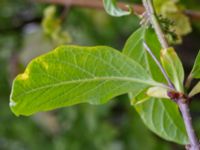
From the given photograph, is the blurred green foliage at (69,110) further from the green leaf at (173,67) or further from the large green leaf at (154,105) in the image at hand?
the green leaf at (173,67)

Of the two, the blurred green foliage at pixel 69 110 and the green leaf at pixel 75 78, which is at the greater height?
the green leaf at pixel 75 78

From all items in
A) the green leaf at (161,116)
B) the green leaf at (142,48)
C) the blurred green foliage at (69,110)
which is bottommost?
the blurred green foliage at (69,110)

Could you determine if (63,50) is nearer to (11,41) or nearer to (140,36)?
(140,36)

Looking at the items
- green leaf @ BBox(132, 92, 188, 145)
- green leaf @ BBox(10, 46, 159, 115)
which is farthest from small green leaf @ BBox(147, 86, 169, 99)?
green leaf @ BBox(132, 92, 188, 145)

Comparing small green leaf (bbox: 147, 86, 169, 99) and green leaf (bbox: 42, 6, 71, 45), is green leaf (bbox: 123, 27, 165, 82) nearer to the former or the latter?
small green leaf (bbox: 147, 86, 169, 99)

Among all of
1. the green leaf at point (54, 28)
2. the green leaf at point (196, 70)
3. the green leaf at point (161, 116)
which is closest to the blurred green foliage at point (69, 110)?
the green leaf at point (54, 28)

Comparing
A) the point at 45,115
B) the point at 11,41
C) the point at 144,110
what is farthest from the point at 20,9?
the point at 144,110

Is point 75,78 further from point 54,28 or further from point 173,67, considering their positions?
point 54,28
